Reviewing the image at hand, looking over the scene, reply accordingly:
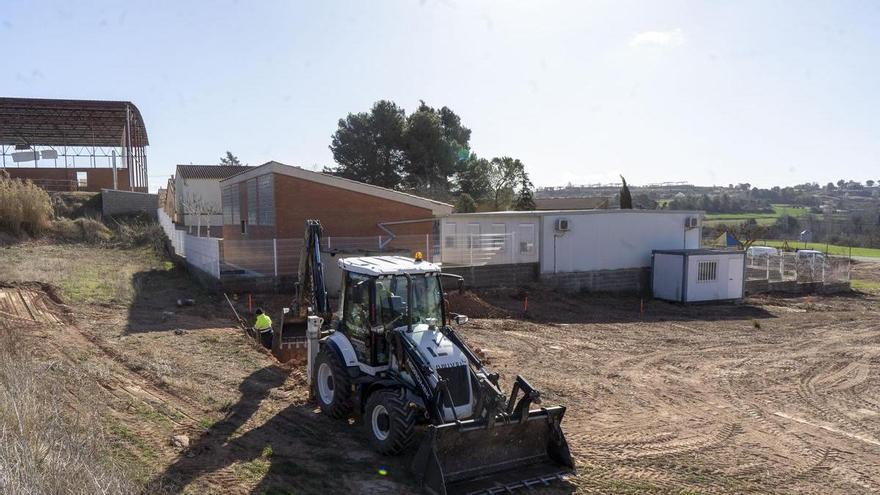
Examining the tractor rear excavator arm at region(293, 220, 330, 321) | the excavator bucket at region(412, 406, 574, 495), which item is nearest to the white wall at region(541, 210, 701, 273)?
the tractor rear excavator arm at region(293, 220, 330, 321)

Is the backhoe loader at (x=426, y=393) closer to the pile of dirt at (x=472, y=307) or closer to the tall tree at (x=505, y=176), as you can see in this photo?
the pile of dirt at (x=472, y=307)

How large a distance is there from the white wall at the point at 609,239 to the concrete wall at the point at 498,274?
65 centimetres

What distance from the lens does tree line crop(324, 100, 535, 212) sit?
47.0m

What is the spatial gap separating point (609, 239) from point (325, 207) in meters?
12.0

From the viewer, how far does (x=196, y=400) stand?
33.4 feet

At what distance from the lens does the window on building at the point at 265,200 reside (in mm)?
23628

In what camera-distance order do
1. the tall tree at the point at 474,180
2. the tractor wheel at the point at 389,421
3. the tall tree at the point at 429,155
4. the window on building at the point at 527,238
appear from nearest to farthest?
the tractor wheel at the point at 389,421 < the window on building at the point at 527,238 < the tall tree at the point at 429,155 < the tall tree at the point at 474,180

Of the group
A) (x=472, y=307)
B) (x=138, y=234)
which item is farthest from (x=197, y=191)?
(x=472, y=307)

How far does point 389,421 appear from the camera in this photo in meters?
8.10

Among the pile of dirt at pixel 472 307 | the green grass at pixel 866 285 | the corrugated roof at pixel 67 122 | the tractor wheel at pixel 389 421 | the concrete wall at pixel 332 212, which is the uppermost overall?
the corrugated roof at pixel 67 122

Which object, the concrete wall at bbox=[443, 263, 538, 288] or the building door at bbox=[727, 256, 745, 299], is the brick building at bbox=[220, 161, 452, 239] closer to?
the concrete wall at bbox=[443, 263, 538, 288]

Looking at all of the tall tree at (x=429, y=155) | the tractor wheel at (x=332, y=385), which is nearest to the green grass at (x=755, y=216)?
the tall tree at (x=429, y=155)

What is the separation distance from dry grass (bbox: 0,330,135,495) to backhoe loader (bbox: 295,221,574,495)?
3.09 m

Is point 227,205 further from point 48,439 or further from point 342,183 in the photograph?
point 48,439
